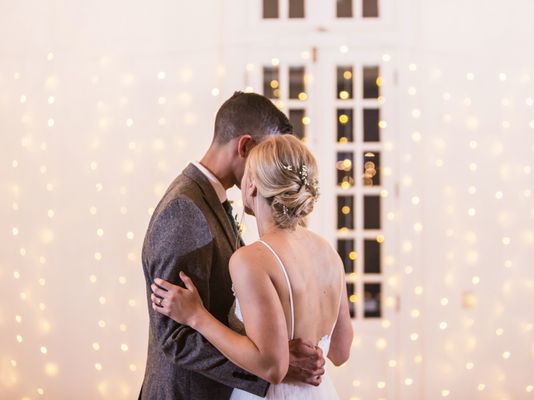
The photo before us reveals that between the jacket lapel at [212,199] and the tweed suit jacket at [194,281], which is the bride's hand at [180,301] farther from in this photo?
the jacket lapel at [212,199]

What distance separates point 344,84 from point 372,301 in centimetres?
129

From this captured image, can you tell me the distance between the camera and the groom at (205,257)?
5.58 feet

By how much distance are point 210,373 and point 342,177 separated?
247 centimetres

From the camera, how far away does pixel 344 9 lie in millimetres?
4023

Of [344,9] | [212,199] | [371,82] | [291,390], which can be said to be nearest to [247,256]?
[212,199]

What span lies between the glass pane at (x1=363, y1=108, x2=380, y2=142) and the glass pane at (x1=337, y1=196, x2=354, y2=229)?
367 millimetres

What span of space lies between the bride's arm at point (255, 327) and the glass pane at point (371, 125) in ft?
8.41

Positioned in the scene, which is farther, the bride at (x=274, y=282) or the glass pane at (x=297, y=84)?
the glass pane at (x=297, y=84)

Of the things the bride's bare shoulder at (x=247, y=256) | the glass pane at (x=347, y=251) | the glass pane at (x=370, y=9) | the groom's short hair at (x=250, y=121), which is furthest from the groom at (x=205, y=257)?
the glass pane at (x=370, y=9)

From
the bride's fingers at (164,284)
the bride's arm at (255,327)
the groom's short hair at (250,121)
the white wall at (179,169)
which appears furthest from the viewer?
the white wall at (179,169)

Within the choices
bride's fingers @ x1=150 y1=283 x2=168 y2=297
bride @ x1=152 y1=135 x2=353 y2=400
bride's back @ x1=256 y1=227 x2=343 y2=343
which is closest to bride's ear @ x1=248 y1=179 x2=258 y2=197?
Result: bride @ x1=152 y1=135 x2=353 y2=400

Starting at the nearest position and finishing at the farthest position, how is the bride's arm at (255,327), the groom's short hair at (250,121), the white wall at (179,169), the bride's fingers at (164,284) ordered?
the bride's arm at (255,327) < the bride's fingers at (164,284) < the groom's short hair at (250,121) < the white wall at (179,169)

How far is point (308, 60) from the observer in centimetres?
400

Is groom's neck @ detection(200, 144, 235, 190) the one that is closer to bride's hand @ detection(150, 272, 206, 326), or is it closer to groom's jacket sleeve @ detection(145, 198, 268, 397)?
groom's jacket sleeve @ detection(145, 198, 268, 397)
